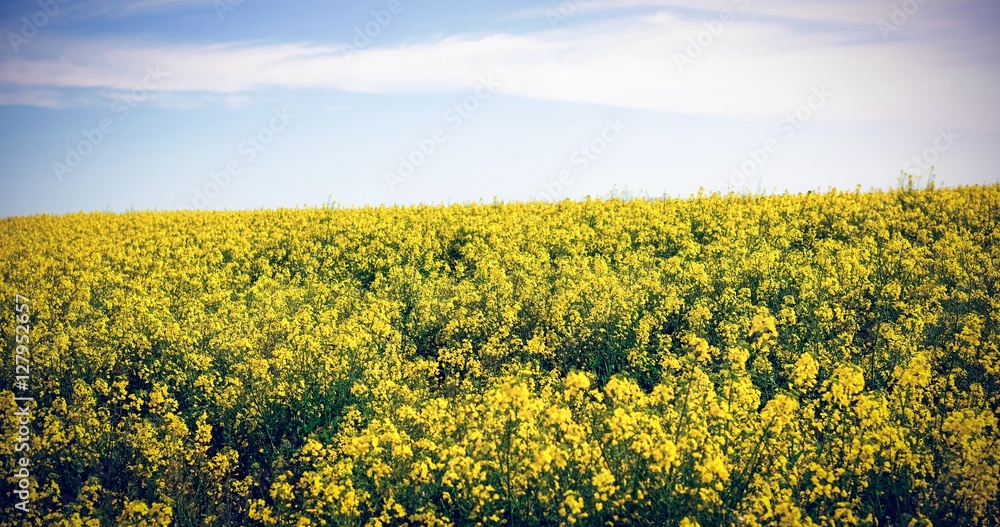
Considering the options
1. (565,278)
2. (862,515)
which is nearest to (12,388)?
(565,278)

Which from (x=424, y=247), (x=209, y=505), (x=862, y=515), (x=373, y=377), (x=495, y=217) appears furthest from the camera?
(x=495, y=217)

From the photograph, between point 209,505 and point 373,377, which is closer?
point 209,505

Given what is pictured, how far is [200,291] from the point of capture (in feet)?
49.9

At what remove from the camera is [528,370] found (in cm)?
731

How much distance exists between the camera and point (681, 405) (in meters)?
7.46

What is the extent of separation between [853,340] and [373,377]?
7451mm

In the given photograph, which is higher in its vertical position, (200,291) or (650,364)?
(200,291)

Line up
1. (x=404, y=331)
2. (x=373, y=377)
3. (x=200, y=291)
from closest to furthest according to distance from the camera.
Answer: (x=373, y=377) < (x=404, y=331) < (x=200, y=291)

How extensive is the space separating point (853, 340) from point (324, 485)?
8.51m

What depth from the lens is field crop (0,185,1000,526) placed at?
6.63 meters

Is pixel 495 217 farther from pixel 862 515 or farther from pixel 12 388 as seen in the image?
pixel 862 515

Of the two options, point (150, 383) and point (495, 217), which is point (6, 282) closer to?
point (150, 383)

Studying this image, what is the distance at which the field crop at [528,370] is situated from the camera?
663 centimetres

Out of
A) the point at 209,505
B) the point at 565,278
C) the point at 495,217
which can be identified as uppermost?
the point at 495,217
